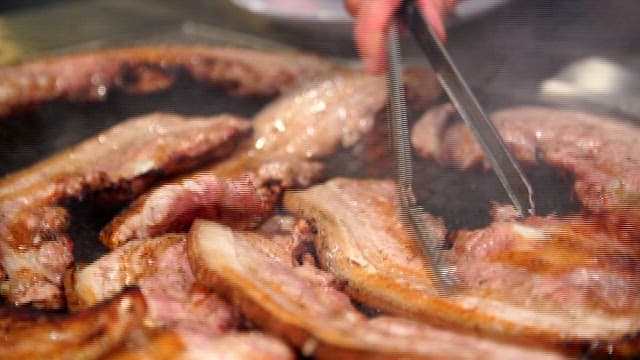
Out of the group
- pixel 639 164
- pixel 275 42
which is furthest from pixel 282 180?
pixel 275 42

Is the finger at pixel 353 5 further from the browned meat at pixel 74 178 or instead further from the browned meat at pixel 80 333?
the browned meat at pixel 80 333

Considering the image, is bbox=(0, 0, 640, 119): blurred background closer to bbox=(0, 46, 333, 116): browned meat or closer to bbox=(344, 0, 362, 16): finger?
bbox=(0, 46, 333, 116): browned meat

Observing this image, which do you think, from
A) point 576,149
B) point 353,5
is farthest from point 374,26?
point 576,149

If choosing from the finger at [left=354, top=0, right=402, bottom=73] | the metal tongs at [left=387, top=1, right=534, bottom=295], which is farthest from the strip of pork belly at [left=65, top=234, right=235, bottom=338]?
the finger at [left=354, top=0, right=402, bottom=73]

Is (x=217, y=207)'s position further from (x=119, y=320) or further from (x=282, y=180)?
(x=119, y=320)

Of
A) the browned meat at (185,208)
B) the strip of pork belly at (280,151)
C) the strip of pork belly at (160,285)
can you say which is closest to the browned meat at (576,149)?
the strip of pork belly at (280,151)

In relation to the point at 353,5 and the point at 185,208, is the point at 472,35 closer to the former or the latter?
the point at 353,5
